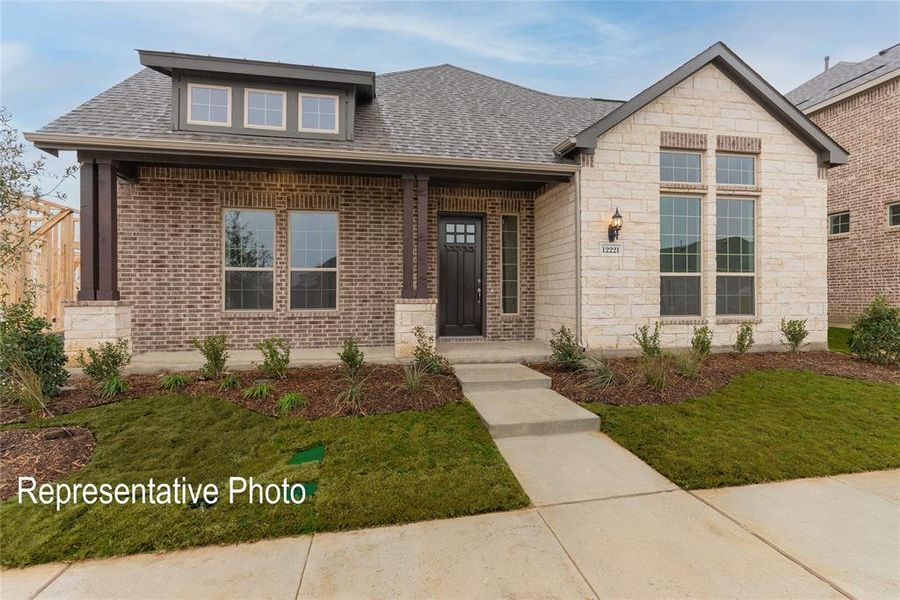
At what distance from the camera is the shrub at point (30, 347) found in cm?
421

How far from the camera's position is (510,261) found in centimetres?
821

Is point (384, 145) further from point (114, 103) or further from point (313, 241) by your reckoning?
point (114, 103)

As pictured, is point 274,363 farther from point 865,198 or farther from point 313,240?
point 865,198

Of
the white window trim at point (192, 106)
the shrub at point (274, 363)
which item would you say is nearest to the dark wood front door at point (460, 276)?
the shrub at point (274, 363)

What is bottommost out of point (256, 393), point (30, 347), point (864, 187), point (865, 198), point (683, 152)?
point (256, 393)

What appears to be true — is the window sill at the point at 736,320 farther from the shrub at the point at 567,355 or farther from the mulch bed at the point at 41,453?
the mulch bed at the point at 41,453

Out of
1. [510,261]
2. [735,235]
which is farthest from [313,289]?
[735,235]

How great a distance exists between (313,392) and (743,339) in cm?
721

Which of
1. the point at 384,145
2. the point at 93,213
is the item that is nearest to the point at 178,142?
the point at 93,213

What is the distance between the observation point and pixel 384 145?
6641 millimetres

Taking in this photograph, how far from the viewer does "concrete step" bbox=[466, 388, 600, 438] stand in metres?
3.90

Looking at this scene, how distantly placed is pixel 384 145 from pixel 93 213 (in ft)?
14.4

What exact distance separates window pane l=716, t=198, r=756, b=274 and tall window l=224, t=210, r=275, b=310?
27.0 ft

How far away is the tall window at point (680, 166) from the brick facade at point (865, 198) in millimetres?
7818
